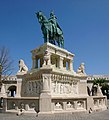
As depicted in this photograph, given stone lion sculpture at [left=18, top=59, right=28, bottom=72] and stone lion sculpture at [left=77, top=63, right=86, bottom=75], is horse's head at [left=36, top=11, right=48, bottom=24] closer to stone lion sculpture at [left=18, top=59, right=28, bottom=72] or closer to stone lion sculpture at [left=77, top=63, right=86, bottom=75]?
stone lion sculpture at [left=18, top=59, right=28, bottom=72]

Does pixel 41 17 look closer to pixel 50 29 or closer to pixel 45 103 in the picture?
pixel 50 29

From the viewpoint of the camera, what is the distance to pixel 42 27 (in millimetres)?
19422

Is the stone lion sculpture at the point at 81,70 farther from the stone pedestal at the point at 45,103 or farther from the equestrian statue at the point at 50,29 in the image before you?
the stone pedestal at the point at 45,103

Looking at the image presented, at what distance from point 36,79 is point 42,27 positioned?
239 inches

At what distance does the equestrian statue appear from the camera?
63.0ft

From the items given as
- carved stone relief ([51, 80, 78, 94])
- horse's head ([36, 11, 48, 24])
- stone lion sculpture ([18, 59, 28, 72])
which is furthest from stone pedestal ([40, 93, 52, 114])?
horse's head ([36, 11, 48, 24])

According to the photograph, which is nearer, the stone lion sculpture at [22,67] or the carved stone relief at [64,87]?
the carved stone relief at [64,87]

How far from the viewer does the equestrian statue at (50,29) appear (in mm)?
19203

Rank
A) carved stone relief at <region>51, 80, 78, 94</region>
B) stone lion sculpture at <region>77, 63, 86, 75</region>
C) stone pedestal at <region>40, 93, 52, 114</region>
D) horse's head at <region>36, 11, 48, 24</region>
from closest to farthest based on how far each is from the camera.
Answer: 1. stone pedestal at <region>40, 93, 52, 114</region>
2. carved stone relief at <region>51, 80, 78, 94</region>
3. horse's head at <region>36, 11, 48, 24</region>
4. stone lion sculpture at <region>77, 63, 86, 75</region>

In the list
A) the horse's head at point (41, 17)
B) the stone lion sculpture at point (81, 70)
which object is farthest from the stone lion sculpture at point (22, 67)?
the stone lion sculpture at point (81, 70)

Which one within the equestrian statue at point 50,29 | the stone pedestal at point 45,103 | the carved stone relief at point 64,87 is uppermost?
the equestrian statue at point 50,29

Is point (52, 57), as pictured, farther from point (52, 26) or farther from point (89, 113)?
point (89, 113)

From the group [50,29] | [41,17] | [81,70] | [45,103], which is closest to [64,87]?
[81,70]

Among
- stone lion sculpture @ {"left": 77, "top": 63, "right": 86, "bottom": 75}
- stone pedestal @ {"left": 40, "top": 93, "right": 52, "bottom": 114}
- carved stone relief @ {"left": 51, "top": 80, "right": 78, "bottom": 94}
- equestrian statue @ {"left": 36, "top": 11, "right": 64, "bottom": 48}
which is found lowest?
stone pedestal @ {"left": 40, "top": 93, "right": 52, "bottom": 114}
